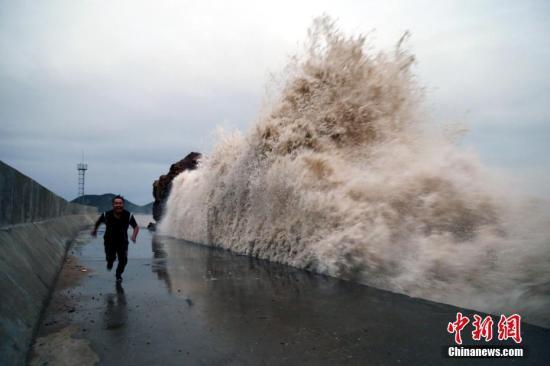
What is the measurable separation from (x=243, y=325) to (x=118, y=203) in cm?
361

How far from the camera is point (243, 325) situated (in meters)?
3.79

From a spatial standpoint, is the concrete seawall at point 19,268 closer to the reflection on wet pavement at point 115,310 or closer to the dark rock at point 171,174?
the reflection on wet pavement at point 115,310

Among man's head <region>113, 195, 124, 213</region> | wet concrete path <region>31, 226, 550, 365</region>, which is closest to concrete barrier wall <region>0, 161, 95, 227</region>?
wet concrete path <region>31, 226, 550, 365</region>

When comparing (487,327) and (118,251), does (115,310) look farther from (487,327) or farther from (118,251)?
(487,327)

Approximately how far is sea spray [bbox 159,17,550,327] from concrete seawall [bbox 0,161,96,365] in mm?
4077

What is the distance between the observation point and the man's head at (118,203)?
6438 mm

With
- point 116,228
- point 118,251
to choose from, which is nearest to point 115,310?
point 118,251

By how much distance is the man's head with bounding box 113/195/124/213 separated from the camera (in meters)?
6.44

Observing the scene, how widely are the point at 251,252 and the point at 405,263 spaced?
4.67 meters

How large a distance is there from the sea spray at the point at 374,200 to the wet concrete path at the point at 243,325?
478 mm

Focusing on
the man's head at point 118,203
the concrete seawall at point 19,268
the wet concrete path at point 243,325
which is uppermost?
the man's head at point 118,203

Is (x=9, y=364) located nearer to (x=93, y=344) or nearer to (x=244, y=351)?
(x=93, y=344)

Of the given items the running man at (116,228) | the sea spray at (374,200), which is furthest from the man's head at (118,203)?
the sea spray at (374,200)

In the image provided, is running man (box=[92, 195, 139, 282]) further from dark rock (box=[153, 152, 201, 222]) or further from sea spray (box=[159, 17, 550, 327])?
dark rock (box=[153, 152, 201, 222])
